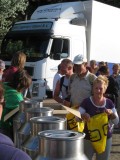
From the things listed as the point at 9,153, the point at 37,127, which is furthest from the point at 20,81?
the point at 9,153

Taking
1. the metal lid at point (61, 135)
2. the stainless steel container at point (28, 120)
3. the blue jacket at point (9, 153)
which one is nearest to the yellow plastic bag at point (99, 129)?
the stainless steel container at point (28, 120)

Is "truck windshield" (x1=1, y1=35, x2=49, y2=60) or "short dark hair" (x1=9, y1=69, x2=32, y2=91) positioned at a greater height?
"truck windshield" (x1=1, y1=35, x2=49, y2=60)


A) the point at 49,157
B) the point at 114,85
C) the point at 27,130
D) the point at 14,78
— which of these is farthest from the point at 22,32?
the point at 49,157

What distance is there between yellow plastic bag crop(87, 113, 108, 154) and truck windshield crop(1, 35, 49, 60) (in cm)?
855

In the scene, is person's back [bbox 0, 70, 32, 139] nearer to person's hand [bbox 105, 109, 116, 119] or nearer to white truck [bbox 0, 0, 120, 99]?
person's hand [bbox 105, 109, 116, 119]

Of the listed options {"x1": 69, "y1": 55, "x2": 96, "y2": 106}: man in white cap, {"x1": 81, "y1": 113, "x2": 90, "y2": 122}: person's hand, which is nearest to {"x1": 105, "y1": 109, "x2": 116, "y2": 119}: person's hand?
{"x1": 81, "y1": 113, "x2": 90, "y2": 122}: person's hand

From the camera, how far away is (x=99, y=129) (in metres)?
4.70

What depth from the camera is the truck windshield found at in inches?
526

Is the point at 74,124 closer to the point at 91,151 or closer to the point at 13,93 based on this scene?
the point at 91,151

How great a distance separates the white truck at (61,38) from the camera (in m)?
13.2

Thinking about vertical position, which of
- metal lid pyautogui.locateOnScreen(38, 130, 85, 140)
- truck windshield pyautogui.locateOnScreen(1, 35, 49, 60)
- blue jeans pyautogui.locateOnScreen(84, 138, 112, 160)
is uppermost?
truck windshield pyautogui.locateOnScreen(1, 35, 49, 60)

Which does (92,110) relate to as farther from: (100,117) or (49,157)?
(49,157)

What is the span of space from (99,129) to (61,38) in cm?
899

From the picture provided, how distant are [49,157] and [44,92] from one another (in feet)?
35.2
